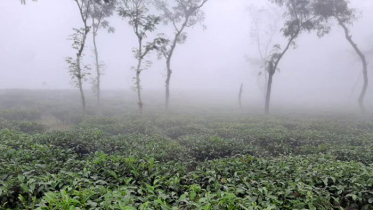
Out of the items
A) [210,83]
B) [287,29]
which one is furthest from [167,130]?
[210,83]

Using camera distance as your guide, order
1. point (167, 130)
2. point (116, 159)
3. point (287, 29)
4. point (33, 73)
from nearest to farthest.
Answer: point (116, 159), point (167, 130), point (287, 29), point (33, 73)

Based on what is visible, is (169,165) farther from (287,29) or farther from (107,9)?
A: (107,9)

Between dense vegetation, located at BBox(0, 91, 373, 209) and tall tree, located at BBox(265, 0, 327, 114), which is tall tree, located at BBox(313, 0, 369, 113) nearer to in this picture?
tall tree, located at BBox(265, 0, 327, 114)

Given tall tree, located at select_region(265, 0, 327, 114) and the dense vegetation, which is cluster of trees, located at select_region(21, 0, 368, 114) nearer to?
tall tree, located at select_region(265, 0, 327, 114)

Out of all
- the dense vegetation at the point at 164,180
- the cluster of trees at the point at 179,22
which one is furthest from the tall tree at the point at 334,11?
the dense vegetation at the point at 164,180

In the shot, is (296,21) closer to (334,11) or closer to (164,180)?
(334,11)

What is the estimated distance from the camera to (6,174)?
5.21m

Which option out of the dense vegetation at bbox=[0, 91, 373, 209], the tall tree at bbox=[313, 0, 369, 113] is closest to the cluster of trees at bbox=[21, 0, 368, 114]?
the tall tree at bbox=[313, 0, 369, 113]

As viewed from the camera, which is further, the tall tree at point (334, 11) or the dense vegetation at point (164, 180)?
the tall tree at point (334, 11)

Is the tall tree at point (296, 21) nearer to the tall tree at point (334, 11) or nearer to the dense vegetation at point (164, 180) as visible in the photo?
the tall tree at point (334, 11)

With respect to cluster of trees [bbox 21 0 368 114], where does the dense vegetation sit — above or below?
below

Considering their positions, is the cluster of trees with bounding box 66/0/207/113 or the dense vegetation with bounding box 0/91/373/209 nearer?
the dense vegetation with bounding box 0/91/373/209

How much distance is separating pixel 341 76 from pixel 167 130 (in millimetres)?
117208

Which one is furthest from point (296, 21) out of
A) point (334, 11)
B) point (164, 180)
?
point (164, 180)
